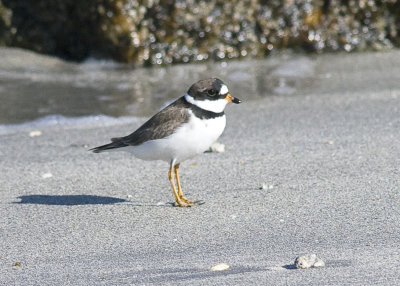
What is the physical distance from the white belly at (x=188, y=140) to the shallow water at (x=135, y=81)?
275cm

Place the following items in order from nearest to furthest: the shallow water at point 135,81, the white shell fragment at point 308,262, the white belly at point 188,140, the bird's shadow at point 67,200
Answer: the white shell fragment at point 308,262, the white belly at point 188,140, the bird's shadow at point 67,200, the shallow water at point 135,81

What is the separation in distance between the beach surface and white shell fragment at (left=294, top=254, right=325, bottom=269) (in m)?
0.03

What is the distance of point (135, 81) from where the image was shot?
9195mm

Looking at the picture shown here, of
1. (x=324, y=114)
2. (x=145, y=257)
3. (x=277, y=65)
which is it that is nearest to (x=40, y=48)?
(x=277, y=65)

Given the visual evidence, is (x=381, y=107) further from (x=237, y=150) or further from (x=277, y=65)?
(x=277, y=65)

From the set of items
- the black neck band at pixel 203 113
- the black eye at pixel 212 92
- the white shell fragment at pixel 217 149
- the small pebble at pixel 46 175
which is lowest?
the small pebble at pixel 46 175

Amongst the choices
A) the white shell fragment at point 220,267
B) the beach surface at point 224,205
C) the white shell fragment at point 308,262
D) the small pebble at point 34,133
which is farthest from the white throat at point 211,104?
the small pebble at point 34,133

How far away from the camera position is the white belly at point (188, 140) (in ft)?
14.9

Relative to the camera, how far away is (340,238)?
12.5ft

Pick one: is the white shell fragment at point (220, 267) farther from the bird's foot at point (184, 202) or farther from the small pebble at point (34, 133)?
the small pebble at point (34, 133)

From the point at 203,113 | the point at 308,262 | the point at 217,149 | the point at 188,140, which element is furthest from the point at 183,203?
the point at 308,262

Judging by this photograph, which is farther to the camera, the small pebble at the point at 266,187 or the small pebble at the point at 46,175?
the small pebble at the point at 46,175

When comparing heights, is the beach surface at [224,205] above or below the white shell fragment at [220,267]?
below

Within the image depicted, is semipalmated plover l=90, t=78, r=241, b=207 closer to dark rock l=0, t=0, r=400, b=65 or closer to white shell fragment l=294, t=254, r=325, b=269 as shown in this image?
white shell fragment l=294, t=254, r=325, b=269
